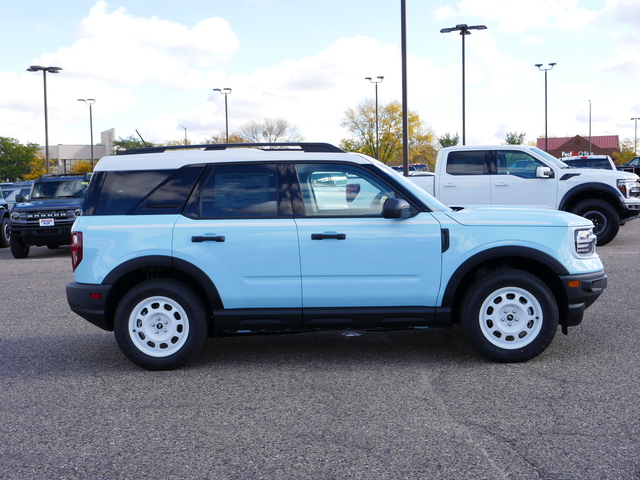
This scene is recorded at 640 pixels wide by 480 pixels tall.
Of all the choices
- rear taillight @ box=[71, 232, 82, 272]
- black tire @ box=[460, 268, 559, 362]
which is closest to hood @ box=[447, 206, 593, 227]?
black tire @ box=[460, 268, 559, 362]

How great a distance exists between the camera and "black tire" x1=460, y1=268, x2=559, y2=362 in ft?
18.9

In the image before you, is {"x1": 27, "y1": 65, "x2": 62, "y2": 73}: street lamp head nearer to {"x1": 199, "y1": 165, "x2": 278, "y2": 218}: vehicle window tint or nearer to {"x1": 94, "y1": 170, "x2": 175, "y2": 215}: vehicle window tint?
{"x1": 94, "y1": 170, "x2": 175, "y2": 215}: vehicle window tint

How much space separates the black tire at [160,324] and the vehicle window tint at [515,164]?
1010 centimetres

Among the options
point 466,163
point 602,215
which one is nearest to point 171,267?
point 466,163

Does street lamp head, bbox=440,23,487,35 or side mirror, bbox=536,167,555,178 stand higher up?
street lamp head, bbox=440,23,487,35

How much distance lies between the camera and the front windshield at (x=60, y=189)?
56.3 feet

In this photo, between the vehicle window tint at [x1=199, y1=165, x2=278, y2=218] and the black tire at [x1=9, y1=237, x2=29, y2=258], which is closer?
the vehicle window tint at [x1=199, y1=165, x2=278, y2=218]

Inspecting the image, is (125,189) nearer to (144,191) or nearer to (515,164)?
(144,191)

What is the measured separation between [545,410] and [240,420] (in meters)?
1.93

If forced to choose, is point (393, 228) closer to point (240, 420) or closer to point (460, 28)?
point (240, 420)

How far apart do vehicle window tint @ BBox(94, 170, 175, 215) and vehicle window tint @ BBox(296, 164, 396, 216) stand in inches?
44.0

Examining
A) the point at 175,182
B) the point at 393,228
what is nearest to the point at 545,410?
the point at 393,228

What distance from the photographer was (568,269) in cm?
582

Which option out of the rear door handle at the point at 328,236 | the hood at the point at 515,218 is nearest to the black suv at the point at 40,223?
the rear door handle at the point at 328,236
